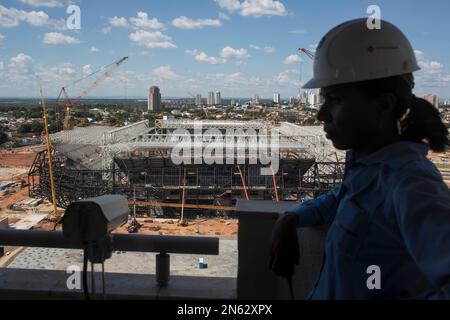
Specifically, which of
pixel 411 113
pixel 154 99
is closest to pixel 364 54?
pixel 411 113

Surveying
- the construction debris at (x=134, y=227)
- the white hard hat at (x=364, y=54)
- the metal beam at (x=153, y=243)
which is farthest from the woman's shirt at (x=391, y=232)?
the construction debris at (x=134, y=227)

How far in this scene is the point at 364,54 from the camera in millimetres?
695

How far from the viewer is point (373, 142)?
2.36ft

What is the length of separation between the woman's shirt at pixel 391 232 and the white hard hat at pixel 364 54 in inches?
5.6

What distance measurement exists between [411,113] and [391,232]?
26 cm

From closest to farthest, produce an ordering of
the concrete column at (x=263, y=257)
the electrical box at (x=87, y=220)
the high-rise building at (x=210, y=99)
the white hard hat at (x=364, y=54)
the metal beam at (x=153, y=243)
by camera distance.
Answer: the white hard hat at (x=364, y=54)
the electrical box at (x=87, y=220)
the concrete column at (x=263, y=257)
the metal beam at (x=153, y=243)
the high-rise building at (x=210, y=99)

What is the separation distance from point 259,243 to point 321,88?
82cm

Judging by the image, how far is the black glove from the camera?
0.97 metres

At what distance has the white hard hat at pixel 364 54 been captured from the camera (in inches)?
27.1

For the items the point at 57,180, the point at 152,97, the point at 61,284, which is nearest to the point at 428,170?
the point at 61,284

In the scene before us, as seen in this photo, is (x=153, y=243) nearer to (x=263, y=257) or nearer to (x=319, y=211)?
(x=263, y=257)

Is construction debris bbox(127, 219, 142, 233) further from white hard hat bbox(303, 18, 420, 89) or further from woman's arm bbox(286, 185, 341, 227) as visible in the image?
white hard hat bbox(303, 18, 420, 89)

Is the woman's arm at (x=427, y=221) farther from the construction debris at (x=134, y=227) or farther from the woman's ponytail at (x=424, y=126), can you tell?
the construction debris at (x=134, y=227)
